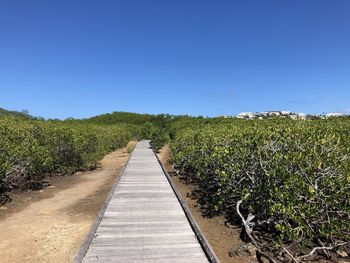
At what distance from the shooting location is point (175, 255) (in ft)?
19.1

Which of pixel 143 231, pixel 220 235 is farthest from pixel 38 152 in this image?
pixel 220 235

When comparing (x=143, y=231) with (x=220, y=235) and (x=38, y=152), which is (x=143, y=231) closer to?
(x=220, y=235)

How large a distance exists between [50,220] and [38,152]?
11.9ft

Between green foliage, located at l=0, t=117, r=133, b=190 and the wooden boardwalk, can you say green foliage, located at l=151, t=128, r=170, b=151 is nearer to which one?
green foliage, located at l=0, t=117, r=133, b=190

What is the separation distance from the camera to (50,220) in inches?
340

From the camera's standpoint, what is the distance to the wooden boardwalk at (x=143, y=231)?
5773mm

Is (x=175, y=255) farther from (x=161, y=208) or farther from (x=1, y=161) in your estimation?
(x=1, y=161)

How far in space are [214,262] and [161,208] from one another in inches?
133

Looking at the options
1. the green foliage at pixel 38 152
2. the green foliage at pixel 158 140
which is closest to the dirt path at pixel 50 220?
the green foliage at pixel 38 152

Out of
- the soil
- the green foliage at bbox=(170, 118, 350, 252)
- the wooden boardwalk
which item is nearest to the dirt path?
the wooden boardwalk

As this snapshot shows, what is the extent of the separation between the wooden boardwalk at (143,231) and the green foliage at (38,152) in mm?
3154

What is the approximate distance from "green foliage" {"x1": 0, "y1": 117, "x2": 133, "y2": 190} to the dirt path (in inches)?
29.5

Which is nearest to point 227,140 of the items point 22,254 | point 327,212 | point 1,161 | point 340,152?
point 340,152

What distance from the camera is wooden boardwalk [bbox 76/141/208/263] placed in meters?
5.77
